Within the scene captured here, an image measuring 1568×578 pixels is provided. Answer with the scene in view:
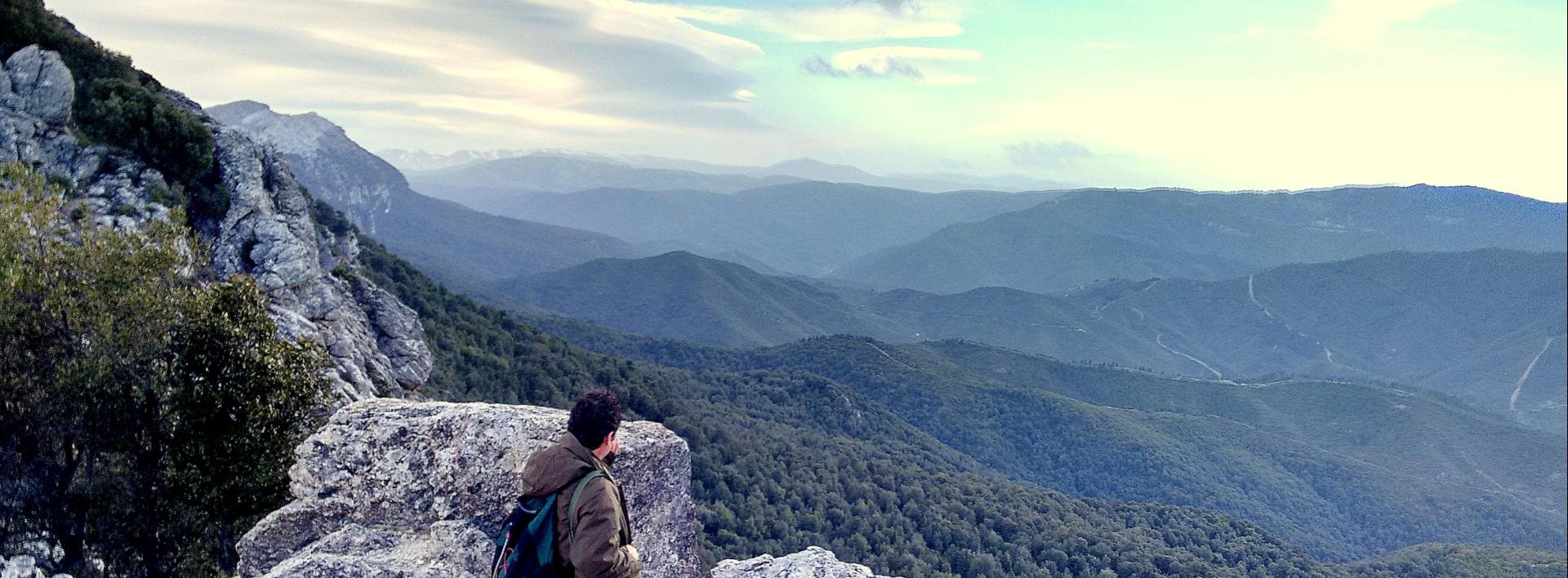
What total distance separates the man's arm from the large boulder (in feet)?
12.7

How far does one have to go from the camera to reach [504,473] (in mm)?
10719

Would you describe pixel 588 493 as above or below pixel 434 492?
above

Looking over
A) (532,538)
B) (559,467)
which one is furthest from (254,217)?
(559,467)

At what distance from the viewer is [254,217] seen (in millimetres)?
35281

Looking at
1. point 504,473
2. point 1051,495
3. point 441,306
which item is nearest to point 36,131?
point 504,473

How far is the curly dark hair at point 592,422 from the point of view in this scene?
7418mm

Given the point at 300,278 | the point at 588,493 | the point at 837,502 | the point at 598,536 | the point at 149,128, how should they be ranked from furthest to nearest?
the point at 837,502 → the point at 300,278 → the point at 149,128 → the point at 588,493 → the point at 598,536

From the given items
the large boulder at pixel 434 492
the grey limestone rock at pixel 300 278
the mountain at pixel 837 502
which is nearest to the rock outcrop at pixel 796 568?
the large boulder at pixel 434 492

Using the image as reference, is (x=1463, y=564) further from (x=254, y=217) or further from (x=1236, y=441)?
(x=254, y=217)

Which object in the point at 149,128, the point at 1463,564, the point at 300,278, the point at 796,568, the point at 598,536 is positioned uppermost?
the point at 149,128

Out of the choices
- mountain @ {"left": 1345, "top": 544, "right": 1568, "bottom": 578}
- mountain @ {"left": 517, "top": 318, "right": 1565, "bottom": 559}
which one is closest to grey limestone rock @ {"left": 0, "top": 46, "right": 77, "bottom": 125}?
mountain @ {"left": 1345, "top": 544, "right": 1568, "bottom": 578}

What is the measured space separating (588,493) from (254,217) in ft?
124

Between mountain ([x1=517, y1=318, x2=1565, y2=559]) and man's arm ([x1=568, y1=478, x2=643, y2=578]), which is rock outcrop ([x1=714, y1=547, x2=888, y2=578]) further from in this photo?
mountain ([x1=517, y1=318, x2=1565, y2=559])

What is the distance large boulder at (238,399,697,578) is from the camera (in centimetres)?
1052
